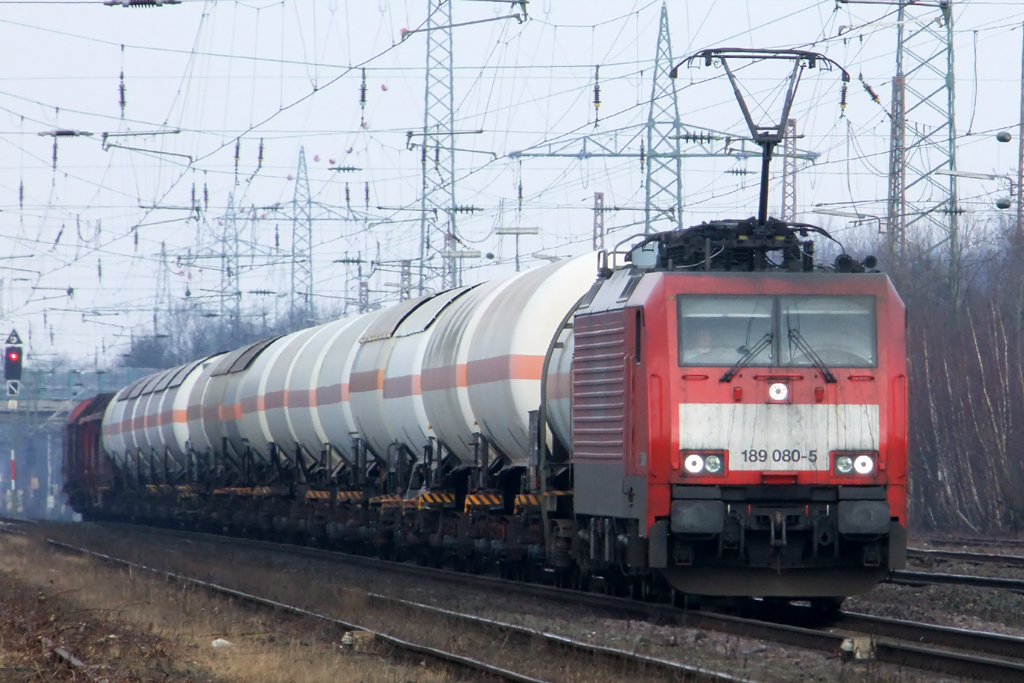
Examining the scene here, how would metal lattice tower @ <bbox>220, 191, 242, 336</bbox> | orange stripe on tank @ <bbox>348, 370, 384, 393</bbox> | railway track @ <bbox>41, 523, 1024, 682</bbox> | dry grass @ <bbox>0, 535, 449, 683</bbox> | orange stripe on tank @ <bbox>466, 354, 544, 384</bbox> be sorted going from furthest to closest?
metal lattice tower @ <bbox>220, 191, 242, 336</bbox> → orange stripe on tank @ <bbox>348, 370, 384, 393</bbox> → orange stripe on tank @ <bbox>466, 354, 544, 384</bbox> → dry grass @ <bbox>0, 535, 449, 683</bbox> → railway track @ <bbox>41, 523, 1024, 682</bbox>

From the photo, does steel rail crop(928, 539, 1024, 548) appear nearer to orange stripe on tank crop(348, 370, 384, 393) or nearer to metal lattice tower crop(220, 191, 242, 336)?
orange stripe on tank crop(348, 370, 384, 393)

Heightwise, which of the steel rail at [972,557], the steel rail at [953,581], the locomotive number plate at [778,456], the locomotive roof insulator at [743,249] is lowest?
the steel rail at [972,557]

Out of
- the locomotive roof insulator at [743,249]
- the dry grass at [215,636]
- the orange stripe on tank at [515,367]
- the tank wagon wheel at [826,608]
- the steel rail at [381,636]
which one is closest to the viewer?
the steel rail at [381,636]

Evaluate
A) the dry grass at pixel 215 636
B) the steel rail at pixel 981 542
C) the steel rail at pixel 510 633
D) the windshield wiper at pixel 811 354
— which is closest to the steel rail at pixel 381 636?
the steel rail at pixel 510 633

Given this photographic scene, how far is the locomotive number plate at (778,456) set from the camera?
12.1 m

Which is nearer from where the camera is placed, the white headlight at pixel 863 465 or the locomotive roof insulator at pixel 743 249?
the white headlight at pixel 863 465

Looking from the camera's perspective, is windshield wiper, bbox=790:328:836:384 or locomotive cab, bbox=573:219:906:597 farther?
windshield wiper, bbox=790:328:836:384

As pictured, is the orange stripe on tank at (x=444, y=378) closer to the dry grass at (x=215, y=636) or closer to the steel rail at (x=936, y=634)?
the dry grass at (x=215, y=636)

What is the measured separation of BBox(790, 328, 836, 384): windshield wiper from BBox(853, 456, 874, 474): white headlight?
69 centimetres

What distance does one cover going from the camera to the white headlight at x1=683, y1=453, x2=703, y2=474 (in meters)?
12.0

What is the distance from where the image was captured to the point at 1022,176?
2969cm

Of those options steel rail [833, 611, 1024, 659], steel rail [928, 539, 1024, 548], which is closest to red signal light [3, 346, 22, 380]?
steel rail [928, 539, 1024, 548]

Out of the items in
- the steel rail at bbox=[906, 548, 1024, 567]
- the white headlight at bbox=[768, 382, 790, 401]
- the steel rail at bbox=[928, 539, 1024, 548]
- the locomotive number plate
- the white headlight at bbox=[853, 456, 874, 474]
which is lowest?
the steel rail at bbox=[928, 539, 1024, 548]

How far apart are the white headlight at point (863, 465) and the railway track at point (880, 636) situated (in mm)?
1271
